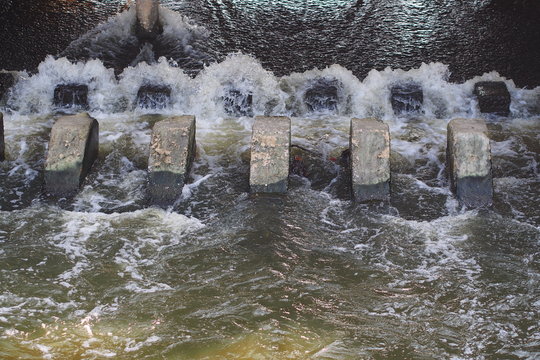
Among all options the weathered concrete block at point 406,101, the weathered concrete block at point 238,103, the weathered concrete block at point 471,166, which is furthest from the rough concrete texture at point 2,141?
the weathered concrete block at point 471,166

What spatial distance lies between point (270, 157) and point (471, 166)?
58.9 inches

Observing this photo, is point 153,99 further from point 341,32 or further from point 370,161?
point 341,32

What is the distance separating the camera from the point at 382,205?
213 inches

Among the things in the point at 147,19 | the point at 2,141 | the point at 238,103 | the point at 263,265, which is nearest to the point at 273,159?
the point at 263,265

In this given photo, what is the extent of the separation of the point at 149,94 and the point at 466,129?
9.41ft

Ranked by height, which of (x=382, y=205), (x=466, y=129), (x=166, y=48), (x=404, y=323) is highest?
(x=166, y=48)

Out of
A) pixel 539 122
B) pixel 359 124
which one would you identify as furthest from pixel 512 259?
pixel 539 122

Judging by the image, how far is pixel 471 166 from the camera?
5.52 metres

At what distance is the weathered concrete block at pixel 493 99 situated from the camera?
6.71 meters

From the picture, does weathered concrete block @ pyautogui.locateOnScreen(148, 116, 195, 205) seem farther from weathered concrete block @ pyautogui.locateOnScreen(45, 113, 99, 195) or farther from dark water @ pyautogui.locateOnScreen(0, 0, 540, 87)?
dark water @ pyautogui.locateOnScreen(0, 0, 540, 87)

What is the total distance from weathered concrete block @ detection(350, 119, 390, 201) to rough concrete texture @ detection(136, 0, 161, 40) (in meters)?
3.15

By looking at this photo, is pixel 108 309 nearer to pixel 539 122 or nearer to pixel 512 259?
pixel 512 259

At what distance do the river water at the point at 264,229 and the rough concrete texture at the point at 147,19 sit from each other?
13cm

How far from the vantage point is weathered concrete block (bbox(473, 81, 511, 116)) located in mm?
6707
